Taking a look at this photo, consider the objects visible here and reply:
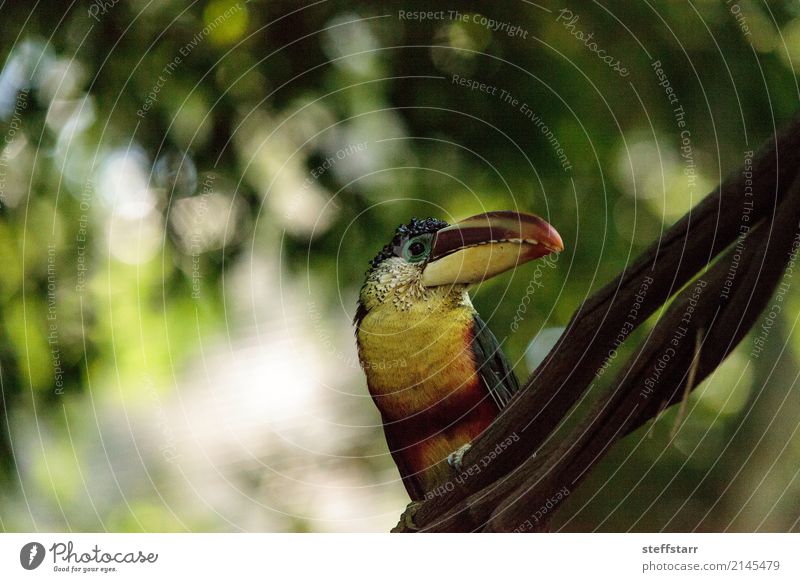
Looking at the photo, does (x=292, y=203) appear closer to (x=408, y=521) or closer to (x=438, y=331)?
(x=438, y=331)

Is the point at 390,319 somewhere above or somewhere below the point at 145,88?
below

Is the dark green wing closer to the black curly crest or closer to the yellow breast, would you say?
the yellow breast

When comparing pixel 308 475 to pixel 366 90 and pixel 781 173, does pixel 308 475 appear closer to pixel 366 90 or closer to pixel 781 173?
pixel 366 90

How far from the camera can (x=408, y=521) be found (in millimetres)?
999

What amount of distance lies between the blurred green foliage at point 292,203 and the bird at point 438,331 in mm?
63

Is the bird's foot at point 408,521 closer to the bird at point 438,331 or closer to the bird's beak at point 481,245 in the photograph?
the bird at point 438,331

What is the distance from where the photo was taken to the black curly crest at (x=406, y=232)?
1.04 m

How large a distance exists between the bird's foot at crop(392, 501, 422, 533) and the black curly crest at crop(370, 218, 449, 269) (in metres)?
0.32

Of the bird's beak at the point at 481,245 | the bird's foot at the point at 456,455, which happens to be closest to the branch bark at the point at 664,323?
the bird's foot at the point at 456,455

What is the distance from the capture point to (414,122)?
1.15 m

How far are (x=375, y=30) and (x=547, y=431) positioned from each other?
649mm

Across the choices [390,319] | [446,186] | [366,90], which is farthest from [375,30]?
[390,319]

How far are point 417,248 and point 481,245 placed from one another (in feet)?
0.28

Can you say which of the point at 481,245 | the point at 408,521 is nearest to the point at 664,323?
the point at 481,245
